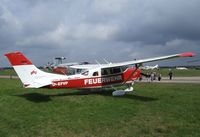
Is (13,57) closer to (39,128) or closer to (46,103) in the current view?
(46,103)

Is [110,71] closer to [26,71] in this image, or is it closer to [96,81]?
[96,81]

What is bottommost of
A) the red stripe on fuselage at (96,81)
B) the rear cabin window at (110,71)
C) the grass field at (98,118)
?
the grass field at (98,118)

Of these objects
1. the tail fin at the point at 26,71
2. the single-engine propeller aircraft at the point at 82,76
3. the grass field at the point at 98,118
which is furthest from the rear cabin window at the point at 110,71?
the tail fin at the point at 26,71

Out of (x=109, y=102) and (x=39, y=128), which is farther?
(x=109, y=102)

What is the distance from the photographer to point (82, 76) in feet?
56.9

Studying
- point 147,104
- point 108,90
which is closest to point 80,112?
point 147,104

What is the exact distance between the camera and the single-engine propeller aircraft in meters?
15.8

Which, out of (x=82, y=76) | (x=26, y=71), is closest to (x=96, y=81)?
(x=82, y=76)

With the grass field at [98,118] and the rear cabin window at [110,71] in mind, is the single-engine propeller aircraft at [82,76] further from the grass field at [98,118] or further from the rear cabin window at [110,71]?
the grass field at [98,118]

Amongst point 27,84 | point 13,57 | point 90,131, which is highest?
point 13,57

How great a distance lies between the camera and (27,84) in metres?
15.7

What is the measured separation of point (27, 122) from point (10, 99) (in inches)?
229

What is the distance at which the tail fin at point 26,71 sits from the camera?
1569cm

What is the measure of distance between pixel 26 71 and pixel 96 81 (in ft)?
14.0
